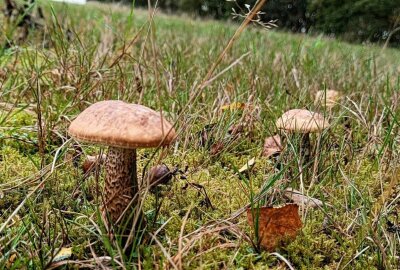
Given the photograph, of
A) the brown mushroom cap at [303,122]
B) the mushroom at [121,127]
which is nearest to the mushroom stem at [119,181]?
the mushroom at [121,127]

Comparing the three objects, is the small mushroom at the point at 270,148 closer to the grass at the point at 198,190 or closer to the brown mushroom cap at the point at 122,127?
the grass at the point at 198,190

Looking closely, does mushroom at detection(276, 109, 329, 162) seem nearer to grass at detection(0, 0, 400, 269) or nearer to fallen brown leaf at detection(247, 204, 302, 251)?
grass at detection(0, 0, 400, 269)

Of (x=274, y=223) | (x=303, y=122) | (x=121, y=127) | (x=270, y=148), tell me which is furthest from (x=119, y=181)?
(x=270, y=148)

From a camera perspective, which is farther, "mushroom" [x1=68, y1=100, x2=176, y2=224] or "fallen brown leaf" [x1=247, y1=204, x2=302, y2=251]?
"fallen brown leaf" [x1=247, y1=204, x2=302, y2=251]

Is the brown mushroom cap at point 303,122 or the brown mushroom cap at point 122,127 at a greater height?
the brown mushroom cap at point 122,127

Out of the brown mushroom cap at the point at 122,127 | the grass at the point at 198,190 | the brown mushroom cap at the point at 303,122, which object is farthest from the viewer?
the brown mushroom cap at the point at 303,122

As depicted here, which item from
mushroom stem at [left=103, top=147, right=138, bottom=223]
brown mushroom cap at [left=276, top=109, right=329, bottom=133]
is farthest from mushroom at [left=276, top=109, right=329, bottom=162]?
mushroom stem at [left=103, top=147, right=138, bottom=223]

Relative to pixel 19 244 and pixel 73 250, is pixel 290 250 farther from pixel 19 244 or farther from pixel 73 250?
pixel 19 244
